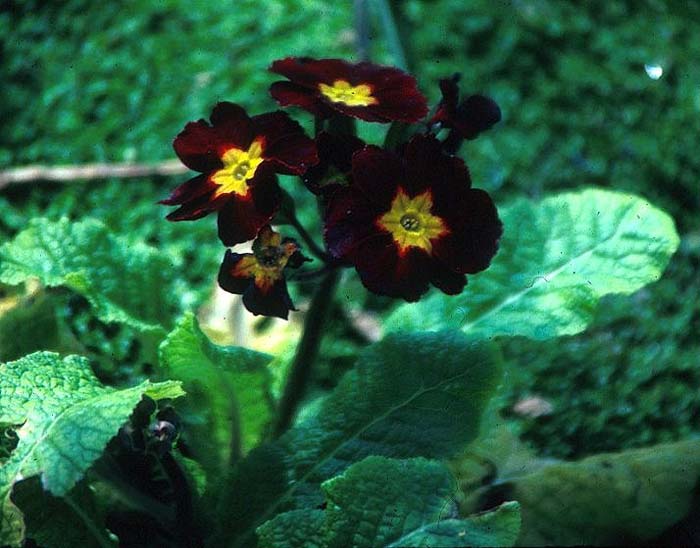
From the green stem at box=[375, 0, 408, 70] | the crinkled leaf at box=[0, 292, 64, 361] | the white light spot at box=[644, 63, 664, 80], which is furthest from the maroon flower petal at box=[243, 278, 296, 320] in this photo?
the white light spot at box=[644, 63, 664, 80]

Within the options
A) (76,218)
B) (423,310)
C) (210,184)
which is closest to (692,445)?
(423,310)

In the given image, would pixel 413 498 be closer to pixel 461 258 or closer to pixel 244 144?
pixel 461 258

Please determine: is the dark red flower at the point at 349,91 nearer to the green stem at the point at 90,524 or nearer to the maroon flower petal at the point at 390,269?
the maroon flower petal at the point at 390,269

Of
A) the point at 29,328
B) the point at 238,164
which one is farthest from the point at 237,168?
the point at 29,328

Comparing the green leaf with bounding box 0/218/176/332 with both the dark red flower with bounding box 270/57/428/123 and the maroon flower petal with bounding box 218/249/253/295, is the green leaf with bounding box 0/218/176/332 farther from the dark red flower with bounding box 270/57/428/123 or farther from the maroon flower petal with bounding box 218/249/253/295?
the dark red flower with bounding box 270/57/428/123

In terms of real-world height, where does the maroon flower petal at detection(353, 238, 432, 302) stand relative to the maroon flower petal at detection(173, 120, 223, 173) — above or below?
below

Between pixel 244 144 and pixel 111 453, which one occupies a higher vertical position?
pixel 244 144

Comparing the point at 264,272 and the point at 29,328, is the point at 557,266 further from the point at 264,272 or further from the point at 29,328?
the point at 29,328
